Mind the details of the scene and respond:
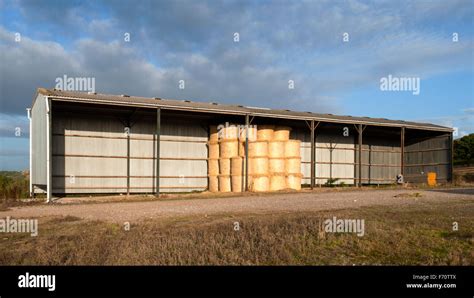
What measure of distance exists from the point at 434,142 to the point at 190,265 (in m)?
38.0

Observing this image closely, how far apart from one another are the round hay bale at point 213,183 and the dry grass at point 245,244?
16.8 meters

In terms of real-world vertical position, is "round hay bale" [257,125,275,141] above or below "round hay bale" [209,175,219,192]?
above

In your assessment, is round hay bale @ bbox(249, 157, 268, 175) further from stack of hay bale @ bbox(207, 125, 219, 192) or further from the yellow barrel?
the yellow barrel

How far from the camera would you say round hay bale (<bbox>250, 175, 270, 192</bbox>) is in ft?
86.1

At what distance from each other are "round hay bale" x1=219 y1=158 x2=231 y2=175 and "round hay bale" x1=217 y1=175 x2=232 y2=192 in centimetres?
28

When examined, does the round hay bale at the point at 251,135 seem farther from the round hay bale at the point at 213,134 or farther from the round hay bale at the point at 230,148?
the round hay bale at the point at 213,134

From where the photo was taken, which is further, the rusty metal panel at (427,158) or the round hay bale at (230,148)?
the rusty metal panel at (427,158)

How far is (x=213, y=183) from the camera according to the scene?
28.4m

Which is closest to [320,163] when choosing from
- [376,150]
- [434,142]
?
[376,150]

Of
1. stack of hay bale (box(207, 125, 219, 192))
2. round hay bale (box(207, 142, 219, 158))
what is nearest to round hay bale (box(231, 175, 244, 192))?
stack of hay bale (box(207, 125, 219, 192))

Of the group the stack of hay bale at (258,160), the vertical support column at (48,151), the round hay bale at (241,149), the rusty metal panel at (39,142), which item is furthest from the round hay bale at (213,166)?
the vertical support column at (48,151)

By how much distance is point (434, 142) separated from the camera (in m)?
38.7

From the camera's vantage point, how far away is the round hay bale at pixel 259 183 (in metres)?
26.2
